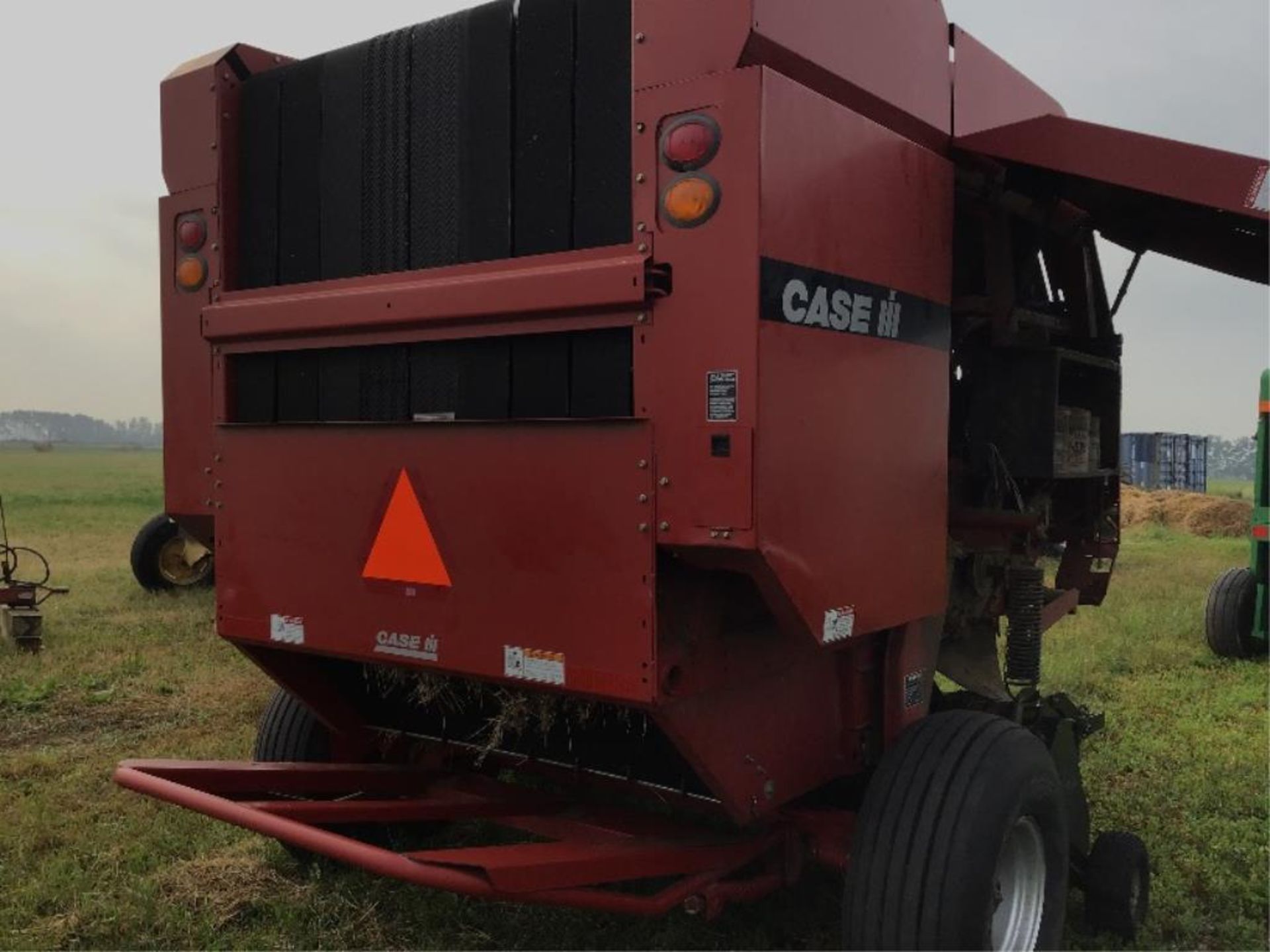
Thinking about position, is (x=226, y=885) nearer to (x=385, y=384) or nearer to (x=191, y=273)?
(x=385, y=384)

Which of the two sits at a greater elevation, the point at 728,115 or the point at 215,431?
the point at 728,115

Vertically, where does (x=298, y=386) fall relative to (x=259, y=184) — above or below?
below

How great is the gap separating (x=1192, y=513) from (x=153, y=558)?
17.2 meters

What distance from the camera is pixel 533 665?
114 inches

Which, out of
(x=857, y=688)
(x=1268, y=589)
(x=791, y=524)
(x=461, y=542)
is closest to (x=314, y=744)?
(x=461, y=542)

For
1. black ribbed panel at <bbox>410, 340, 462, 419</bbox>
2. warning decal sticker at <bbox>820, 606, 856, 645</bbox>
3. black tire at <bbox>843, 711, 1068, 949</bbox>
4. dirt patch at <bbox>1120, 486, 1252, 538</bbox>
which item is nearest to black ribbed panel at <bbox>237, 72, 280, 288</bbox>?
black ribbed panel at <bbox>410, 340, 462, 419</bbox>

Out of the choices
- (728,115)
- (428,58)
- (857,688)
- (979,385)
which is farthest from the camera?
(979,385)

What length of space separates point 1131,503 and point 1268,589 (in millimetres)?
14384

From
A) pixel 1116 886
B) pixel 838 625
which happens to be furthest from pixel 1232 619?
pixel 838 625

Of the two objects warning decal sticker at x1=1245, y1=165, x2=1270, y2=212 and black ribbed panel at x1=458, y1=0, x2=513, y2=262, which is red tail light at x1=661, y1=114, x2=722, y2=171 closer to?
black ribbed panel at x1=458, y1=0, x2=513, y2=262

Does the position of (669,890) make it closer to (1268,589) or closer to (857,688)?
(857,688)

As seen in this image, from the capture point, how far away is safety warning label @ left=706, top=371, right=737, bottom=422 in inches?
99.5

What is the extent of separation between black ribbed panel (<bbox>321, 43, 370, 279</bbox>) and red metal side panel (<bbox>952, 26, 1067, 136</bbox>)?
72.7 inches

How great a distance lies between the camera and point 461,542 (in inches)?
118
